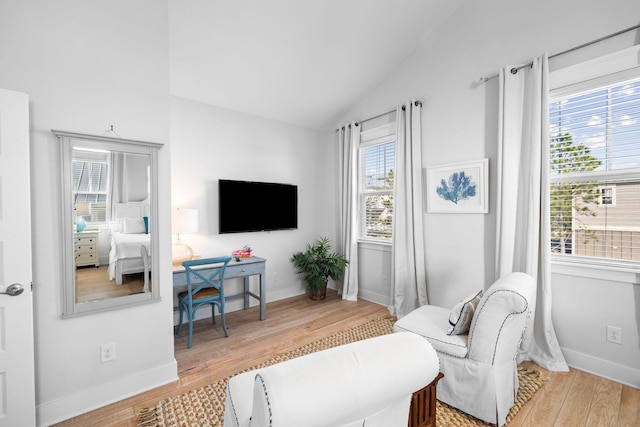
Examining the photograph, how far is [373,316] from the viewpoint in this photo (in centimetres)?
357

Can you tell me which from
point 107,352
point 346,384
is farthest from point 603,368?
point 107,352

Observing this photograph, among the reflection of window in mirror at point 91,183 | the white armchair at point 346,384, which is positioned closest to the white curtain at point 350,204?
the reflection of window in mirror at point 91,183

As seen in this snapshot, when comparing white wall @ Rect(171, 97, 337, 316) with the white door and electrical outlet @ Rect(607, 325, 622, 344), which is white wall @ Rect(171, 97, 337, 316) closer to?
the white door

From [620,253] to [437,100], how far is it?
2076mm

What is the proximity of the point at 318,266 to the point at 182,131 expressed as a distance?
2343mm

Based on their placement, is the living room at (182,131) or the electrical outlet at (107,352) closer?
the living room at (182,131)

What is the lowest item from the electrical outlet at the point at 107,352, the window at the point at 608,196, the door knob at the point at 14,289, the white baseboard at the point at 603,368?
the white baseboard at the point at 603,368

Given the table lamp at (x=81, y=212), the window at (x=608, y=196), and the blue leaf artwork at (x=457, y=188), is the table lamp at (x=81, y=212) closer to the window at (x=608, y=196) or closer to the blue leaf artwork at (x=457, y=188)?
the blue leaf artwork at (x=457, y=188)

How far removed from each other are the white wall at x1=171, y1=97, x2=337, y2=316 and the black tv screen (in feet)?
0.27

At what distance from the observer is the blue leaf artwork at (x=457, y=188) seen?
9.78 ft

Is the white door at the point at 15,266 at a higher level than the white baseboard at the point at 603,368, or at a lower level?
higher

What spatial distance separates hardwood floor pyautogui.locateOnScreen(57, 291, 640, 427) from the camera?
1865 mm

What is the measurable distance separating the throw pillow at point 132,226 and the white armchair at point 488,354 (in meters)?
2.14

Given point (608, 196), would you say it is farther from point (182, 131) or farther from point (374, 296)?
point (182, 131)
